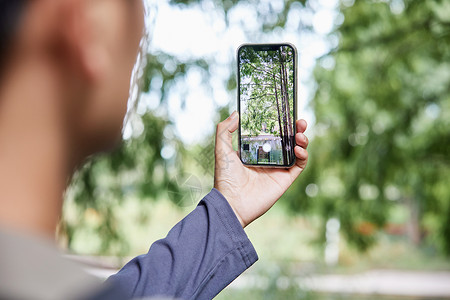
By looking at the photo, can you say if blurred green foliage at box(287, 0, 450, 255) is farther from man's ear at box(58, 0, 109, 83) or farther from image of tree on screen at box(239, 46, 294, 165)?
man's ear at box(58, 0, 109, 83)

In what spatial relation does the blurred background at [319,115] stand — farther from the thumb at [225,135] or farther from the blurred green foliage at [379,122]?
the thumb at [225,135]

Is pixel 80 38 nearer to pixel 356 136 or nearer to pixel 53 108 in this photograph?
pixel 53 108

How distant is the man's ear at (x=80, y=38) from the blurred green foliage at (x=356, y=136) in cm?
155

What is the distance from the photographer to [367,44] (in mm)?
2107

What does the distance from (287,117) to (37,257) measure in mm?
536

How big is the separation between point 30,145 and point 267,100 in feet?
1.70

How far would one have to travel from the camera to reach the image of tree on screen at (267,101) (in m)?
0.72

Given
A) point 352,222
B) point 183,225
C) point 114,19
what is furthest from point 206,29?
point 114,19

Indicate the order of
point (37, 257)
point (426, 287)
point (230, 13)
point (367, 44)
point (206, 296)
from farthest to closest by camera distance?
point (426, 287) < point (367, 44) < point (230, 13) < point (206, 296) < point (37, 257)

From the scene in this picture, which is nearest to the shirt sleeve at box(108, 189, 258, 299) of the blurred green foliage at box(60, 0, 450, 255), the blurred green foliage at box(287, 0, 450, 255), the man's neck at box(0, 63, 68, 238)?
the man's neck at box(0, 63, 68, 238)

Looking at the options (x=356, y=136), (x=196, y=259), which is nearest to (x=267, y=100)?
A: (x=196, y=259)

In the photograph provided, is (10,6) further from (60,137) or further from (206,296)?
(206,296)

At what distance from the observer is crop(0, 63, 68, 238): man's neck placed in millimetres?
256

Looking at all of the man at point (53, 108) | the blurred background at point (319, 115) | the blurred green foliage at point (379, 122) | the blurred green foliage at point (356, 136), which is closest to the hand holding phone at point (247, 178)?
the man at point (53, 108)
